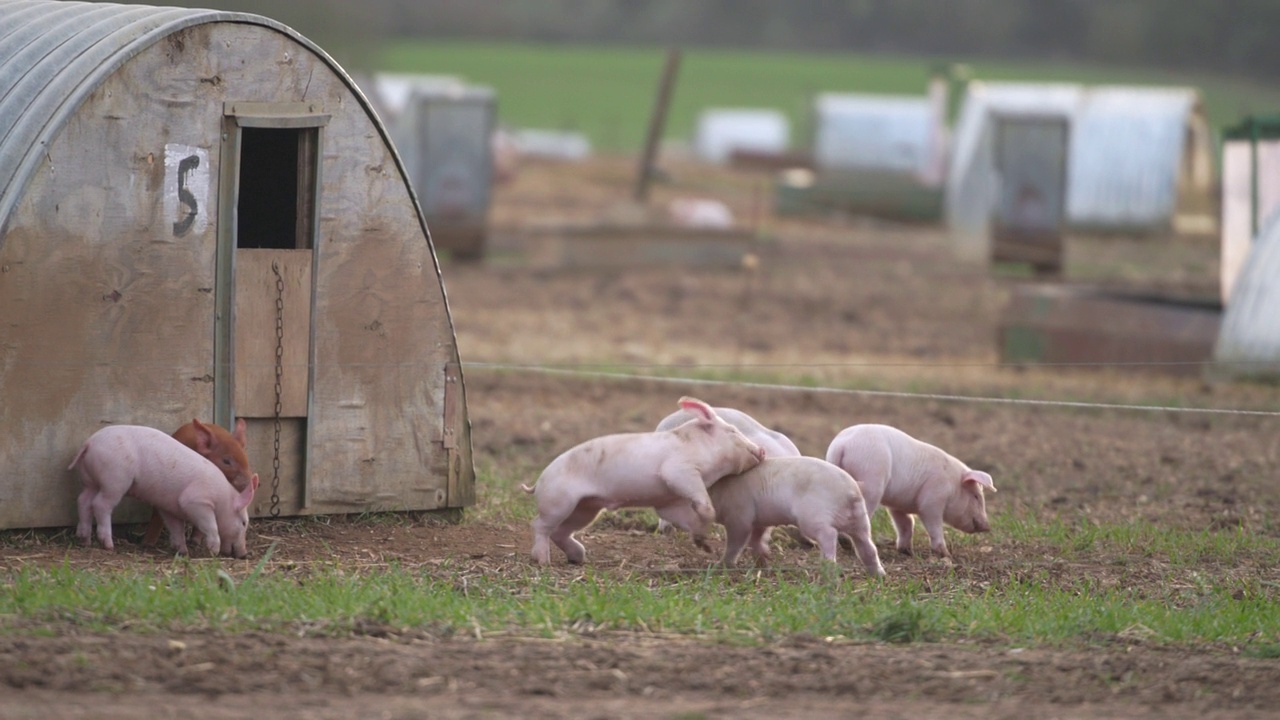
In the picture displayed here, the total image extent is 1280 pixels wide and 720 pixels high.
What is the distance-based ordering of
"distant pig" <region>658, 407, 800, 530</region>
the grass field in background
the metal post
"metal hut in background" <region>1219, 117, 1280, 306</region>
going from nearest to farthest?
1. "distant pig" <region>658, 407, 800, 530</region>
2. "metal hut in background" <region>1219, 117, 1280, 306</region>
3. the metal post
4. the grass field in background

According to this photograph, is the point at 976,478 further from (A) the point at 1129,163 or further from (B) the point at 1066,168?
(A) the point at 1129,163

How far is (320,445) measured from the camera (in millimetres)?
7461

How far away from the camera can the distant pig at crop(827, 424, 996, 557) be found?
280 inches

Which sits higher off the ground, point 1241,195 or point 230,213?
point 1241,195

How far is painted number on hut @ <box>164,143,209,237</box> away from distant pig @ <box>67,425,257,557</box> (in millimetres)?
927

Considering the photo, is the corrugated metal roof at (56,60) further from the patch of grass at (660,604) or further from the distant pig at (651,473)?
the distant pig at (651,473)

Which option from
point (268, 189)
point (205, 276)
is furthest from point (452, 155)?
point (205, 276)

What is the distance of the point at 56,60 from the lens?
272 inches

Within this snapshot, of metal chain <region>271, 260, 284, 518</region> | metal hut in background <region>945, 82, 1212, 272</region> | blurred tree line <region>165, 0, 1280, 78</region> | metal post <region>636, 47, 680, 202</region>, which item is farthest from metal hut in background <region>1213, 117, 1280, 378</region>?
blurred tree line <region>165, 0, 1280, 78</region>

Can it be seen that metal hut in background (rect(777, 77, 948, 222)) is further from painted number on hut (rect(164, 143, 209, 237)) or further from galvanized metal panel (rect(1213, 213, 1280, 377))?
painted number on hut (rect(164, 143, 209, 237))

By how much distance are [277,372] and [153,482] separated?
0.88 meters

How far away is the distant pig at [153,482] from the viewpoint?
6.61 m

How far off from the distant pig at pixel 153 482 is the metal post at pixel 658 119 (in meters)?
20.3

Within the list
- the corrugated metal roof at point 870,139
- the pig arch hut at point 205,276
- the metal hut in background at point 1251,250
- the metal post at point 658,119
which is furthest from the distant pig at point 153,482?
the corrugated metal roof at point 870,139
